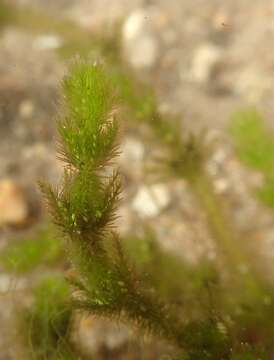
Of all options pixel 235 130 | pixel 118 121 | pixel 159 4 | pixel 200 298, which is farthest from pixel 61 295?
pixel 159 4

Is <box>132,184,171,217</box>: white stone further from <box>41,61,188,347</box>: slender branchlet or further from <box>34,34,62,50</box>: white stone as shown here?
<box>34,34,62,50</box>: white stone

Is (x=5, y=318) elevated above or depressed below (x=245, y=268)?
below

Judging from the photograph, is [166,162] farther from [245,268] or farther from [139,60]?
[139,60]

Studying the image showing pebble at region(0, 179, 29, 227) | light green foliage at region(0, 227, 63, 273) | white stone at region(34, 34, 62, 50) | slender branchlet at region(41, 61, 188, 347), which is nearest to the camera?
slender branchlet at region(41, 61, 188, 347)

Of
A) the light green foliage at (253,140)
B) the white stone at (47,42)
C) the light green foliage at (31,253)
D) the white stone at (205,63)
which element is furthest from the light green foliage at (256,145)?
the white stone at (47,42)

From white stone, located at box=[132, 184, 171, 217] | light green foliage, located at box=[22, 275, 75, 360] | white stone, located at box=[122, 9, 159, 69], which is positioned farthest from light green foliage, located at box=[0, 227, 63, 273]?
white stone, located at box=[122, 9, 159, 69]

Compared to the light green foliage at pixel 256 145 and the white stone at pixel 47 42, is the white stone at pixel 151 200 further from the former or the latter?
the white stone at pixel 47 42

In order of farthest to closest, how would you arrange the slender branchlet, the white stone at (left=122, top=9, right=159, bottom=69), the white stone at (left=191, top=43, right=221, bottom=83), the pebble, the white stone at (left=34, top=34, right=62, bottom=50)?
1. the white stone at (left=34, top=34, right=62, bottom=50)
2. the white stone at (left=122, top=9, right=159, bottom=69)
3. the white stone at (left=191, top=43, right=221, bottom=83)
4. the pebble
5. the slender branchlet
